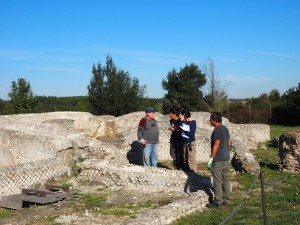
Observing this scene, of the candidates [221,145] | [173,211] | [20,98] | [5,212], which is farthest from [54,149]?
[20,98]

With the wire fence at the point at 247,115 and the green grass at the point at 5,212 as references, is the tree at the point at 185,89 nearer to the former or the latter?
the wire fence at the point at 247,115

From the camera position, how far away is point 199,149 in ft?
41.6

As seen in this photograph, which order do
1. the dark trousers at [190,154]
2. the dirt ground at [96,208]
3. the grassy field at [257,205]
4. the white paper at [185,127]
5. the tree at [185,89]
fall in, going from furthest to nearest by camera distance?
the tree at [185,89] < the dark trousers at [190,154] < the white paper at [185,127] < the dirt ground at [96,208] < the grassy field at [257,205]

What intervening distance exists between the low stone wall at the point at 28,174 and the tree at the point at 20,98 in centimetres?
1712

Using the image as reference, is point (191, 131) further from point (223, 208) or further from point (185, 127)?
point (223, 208)

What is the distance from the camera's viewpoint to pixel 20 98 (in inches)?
1005

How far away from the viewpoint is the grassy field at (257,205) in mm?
6160

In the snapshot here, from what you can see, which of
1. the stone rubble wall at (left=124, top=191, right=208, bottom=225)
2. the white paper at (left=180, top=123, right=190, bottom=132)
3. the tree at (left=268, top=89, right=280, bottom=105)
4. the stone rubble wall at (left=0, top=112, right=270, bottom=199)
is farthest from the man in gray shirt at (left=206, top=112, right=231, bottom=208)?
the tree at (left=268, top=89, right=280, bottom=105)

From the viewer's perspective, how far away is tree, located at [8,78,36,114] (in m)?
25.4

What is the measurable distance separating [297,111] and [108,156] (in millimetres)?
23981

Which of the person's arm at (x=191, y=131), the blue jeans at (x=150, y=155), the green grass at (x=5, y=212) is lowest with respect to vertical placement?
the green grass at (x=5, y=212)

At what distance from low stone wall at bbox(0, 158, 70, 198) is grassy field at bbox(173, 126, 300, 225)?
12.5 feet

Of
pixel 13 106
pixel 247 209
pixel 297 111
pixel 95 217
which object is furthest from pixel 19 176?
pixel 297 111

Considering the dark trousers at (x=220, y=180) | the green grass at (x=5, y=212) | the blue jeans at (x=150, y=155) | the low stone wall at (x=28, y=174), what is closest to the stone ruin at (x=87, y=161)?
the low stone wall at (x=28, y=174)
